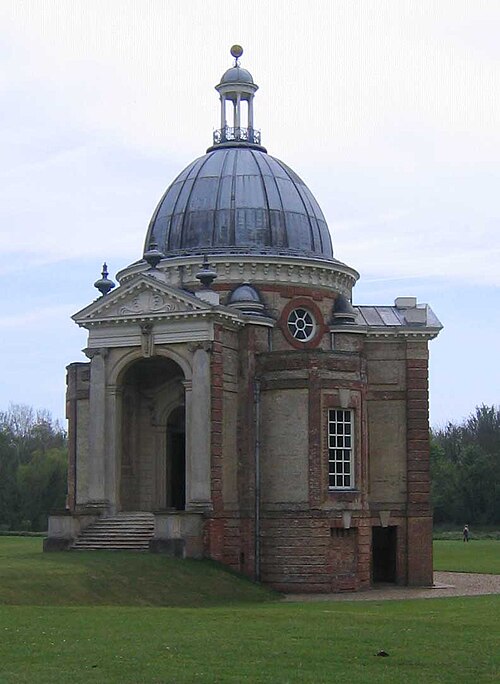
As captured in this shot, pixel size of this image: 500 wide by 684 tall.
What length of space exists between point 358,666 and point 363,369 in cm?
2590

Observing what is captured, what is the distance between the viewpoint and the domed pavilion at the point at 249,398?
42250mm

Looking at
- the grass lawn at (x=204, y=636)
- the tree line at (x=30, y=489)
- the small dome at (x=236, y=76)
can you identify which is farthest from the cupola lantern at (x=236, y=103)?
the tree line at (x=30, y=489)

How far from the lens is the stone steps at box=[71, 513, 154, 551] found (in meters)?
41.5

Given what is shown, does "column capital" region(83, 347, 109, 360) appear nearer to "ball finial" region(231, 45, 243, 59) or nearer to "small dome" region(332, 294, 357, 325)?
"small dome" region(332, 294, 357, 325)

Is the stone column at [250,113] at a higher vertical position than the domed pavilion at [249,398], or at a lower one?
higher

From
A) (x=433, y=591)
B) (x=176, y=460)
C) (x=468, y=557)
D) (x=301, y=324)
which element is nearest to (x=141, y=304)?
(x=301, y=324)

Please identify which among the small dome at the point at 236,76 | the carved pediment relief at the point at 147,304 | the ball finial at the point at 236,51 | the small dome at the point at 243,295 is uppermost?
the ball finial at the point at 236,51

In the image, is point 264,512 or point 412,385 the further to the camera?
point 412,385

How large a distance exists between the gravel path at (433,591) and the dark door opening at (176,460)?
26.8 feet

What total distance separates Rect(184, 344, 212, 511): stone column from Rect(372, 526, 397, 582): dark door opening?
9.03 metres

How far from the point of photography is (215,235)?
4716cm

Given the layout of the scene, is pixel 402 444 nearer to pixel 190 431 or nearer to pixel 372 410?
pixel 372 410

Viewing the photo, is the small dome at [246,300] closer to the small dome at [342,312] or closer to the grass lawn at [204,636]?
the small dome at [342,312]

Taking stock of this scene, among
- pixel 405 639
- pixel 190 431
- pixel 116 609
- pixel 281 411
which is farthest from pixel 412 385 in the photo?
pixel 405 639
